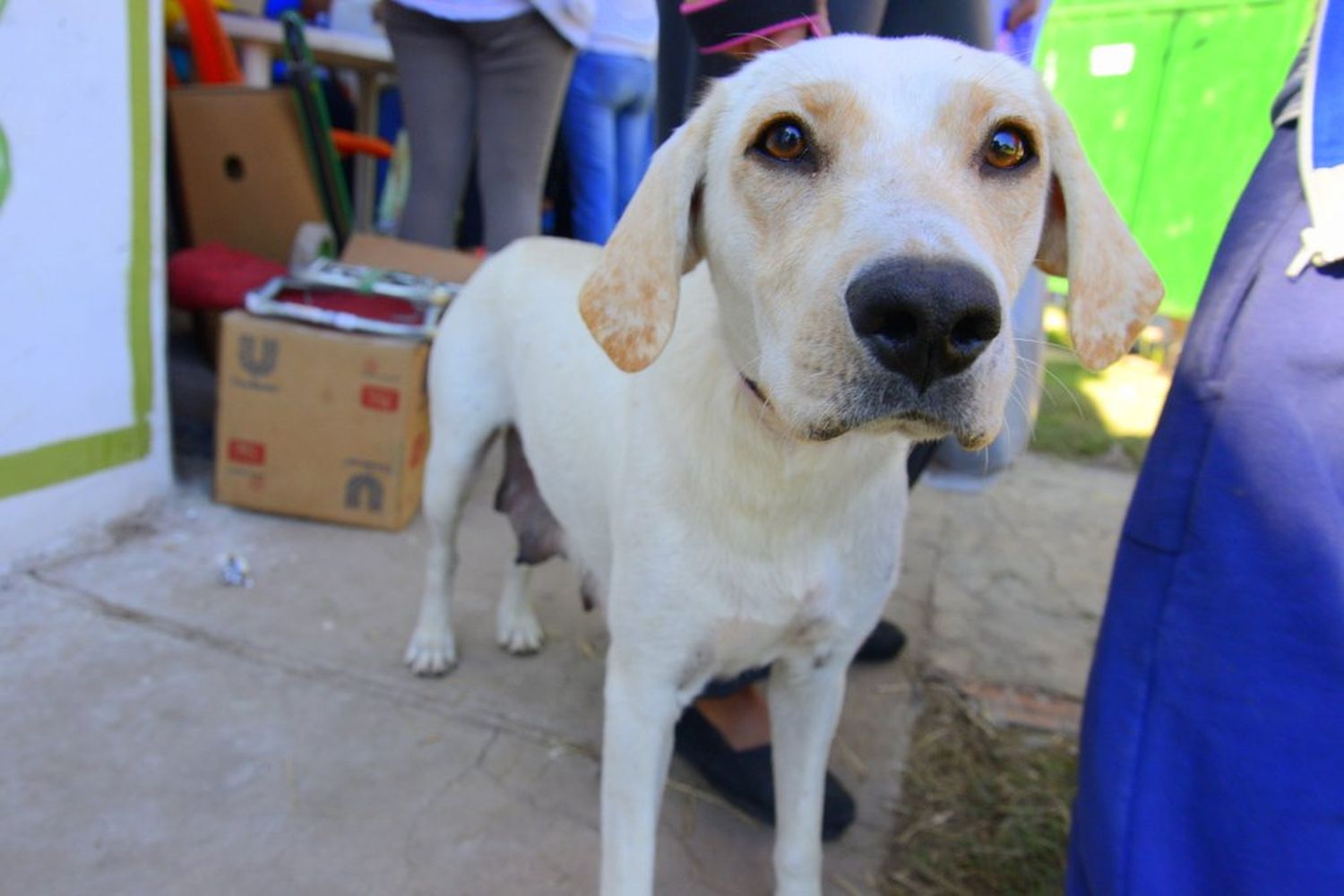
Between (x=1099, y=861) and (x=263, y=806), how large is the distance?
1587mm

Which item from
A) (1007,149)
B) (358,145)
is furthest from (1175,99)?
(1007,149)

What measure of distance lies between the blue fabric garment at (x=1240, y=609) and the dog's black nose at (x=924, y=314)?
0.62 metres

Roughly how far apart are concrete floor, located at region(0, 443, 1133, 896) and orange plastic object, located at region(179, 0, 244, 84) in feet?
6.93

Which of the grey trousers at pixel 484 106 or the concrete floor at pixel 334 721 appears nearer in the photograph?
the concrete floor at pixel 334 721

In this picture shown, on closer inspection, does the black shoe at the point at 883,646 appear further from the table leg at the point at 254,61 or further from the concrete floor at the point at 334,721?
the table leg at the point at 254,61

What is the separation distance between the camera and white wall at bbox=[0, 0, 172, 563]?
2549mm

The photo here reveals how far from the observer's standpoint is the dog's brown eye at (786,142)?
52.6 inches

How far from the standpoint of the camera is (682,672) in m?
1.58

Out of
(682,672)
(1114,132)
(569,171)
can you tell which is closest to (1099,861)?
(682,672)

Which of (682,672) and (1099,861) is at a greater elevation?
(682,672)

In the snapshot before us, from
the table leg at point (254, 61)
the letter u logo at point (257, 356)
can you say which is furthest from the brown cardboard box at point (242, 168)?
the letter u logo at point (257, 356)

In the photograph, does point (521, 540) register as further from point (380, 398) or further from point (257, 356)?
point (257, 356)

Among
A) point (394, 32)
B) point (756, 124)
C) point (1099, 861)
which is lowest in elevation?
point (1099, 861)

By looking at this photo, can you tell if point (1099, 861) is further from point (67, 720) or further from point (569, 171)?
point (569, 171)
